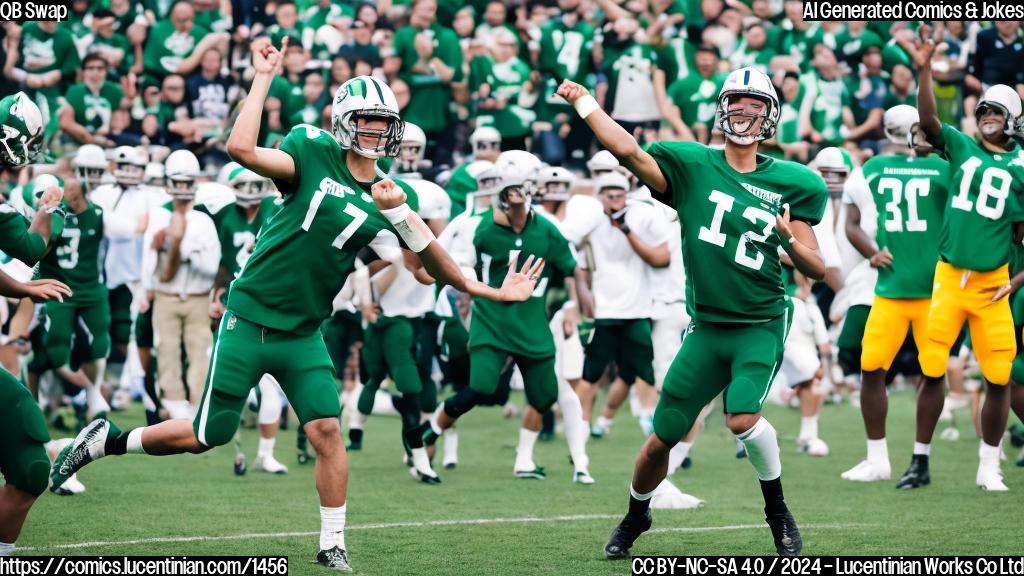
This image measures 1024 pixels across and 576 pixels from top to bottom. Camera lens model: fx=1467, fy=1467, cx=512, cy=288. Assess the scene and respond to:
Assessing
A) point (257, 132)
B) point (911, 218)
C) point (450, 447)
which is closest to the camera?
point (257, 132)

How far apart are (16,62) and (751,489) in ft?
34.9

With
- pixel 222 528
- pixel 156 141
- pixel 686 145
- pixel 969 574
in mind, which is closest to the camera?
pixel 969 574

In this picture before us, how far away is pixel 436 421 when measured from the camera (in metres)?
9.99

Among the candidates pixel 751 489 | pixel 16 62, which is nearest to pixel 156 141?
pixel 16 62

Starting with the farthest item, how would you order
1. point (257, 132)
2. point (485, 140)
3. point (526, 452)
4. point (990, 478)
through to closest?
point (485, 140) < point (526, 452) < point (990, 478) < point (257, 132)

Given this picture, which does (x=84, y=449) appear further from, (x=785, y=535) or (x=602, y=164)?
(x=602, y=164)

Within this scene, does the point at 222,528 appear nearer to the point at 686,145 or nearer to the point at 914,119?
the point at 686,145

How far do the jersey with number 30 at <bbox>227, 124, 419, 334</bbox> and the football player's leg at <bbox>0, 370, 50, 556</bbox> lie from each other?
3.73 feet

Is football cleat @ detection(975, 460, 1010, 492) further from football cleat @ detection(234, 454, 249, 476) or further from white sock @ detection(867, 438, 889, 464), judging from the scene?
football cleat @ detection(234, 454, 249, 476)

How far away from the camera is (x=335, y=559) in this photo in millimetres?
6586

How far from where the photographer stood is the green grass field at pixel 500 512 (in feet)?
23.1

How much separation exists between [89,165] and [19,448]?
638cm

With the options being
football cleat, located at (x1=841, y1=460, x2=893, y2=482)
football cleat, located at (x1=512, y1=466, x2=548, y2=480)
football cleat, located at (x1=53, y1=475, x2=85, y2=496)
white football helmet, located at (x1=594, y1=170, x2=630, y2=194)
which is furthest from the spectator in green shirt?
football cleat, located at (x1=841, y1=460, x2=893, y2=482)

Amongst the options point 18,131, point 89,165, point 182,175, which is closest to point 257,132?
point 18,131
